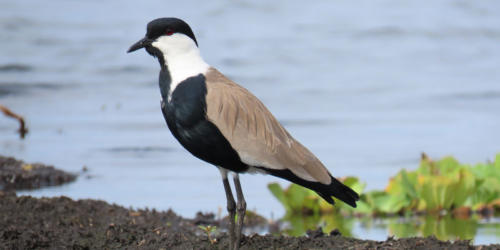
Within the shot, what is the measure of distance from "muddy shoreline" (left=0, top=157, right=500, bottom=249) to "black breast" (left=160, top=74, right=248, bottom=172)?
64cm

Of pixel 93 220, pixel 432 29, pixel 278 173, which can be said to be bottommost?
pixel 93 220

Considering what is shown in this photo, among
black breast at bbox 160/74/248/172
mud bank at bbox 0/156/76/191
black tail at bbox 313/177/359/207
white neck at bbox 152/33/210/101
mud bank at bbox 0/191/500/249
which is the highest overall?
white neck at bbox 152/33/210/101

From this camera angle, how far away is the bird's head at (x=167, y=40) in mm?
5238

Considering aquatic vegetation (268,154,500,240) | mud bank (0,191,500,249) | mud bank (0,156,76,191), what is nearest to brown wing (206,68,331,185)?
mud bank (0,191,500,249)

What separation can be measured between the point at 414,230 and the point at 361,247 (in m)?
2.16

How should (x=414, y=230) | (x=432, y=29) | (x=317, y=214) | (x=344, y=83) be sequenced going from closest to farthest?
(x=414, y=230), (x=317, y=214), (x=344, y=83), (x=432, y=29)

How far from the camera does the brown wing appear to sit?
515cm

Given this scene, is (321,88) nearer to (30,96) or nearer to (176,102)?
(30,96)

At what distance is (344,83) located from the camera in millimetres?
14359

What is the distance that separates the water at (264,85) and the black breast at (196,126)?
247cm

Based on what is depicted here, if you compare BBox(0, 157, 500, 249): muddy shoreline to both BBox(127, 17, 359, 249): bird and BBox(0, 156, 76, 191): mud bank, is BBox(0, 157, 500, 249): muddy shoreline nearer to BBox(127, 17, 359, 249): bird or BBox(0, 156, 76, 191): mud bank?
BBox(0, 156, 76, 191): mud bank

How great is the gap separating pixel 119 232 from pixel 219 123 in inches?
47.6

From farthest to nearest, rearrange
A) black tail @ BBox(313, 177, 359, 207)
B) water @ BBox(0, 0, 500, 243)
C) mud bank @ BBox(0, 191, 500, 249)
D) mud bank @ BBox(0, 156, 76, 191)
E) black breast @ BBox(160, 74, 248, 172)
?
water @ BBox(0, 0, 500, 243) < mud bank @ BBox(0, 156, 76, 191) < mud bank @ BBox(0, 191, 500, 249) < black tail @ BBox(313, 177, 359, 207) < black breast @ BBox(160, 74, 248, 172)

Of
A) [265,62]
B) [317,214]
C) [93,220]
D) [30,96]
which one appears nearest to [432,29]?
[265,62]
